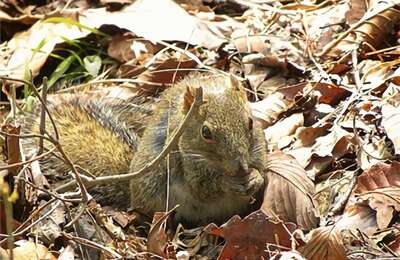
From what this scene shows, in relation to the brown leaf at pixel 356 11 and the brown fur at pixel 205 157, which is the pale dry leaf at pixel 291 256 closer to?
the brown fur at pixel 205 157

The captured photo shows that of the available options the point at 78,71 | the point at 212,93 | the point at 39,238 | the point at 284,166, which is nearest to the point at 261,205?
the point at 284,166

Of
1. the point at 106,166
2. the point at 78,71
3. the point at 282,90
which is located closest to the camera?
the point at 106,166

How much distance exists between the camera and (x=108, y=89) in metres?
6.30

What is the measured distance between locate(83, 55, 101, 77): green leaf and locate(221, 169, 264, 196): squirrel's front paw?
2.13m

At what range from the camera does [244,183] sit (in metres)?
4.61

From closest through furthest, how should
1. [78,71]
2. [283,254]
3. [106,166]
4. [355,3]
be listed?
[283,254] < [106,166] < [355,3] < [78,71]

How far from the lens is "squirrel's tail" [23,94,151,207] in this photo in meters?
5.25

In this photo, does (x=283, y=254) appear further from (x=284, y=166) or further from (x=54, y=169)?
(x=54, y=169)

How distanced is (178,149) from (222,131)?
0.38 m

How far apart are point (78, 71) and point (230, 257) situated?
2.69 m

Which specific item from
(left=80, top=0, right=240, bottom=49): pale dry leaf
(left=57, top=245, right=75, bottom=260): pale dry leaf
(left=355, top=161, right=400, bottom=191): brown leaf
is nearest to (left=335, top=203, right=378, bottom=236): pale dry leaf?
(left=355, top=161, right=400, bottom=191): brown leaf

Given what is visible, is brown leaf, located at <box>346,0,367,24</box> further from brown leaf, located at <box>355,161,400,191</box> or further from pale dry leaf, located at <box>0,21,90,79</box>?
pale dry leaf, located at <box>0,21,90,79</box>

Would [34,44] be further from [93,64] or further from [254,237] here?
[254,237]

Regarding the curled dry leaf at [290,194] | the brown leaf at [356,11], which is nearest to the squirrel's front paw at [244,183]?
the curled dry leaf at [290,194]
